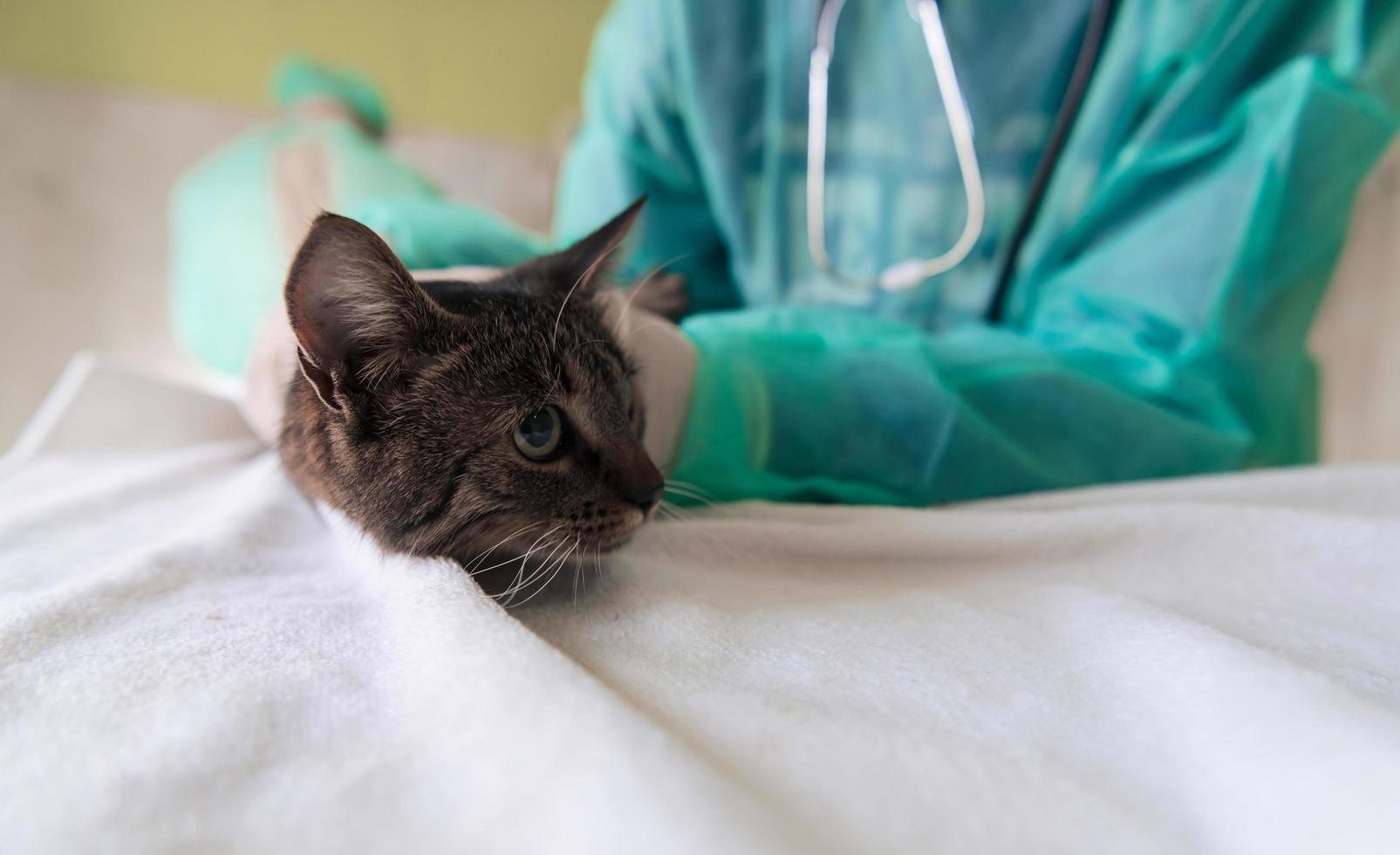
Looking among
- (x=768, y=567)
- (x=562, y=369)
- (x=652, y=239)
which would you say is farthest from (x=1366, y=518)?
(x=652, y=239)

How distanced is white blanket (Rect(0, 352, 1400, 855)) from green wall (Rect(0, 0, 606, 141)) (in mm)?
1361

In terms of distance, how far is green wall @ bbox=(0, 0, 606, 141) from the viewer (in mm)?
1441

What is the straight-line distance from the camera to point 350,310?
1.55 ft

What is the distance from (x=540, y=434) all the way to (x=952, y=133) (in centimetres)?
80

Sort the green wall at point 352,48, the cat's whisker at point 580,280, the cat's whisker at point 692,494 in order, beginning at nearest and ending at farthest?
the cat's whisker at point 580,280 < the cat's whisker at point 692,494 < the green wall at point 352,48

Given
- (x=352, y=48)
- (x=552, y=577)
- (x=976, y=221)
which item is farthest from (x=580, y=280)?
(x=352, y=48)

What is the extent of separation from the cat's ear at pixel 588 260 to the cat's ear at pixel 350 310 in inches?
5.9

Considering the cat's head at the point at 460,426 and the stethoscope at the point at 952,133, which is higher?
the stethoscope at the point at 952,133

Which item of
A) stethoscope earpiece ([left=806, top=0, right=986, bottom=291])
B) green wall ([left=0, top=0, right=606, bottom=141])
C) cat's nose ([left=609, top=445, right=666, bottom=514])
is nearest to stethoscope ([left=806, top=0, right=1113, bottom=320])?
stethoscope earpiece ([left=806, top=0, right=986, bottom=291])

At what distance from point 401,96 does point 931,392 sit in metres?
1.65

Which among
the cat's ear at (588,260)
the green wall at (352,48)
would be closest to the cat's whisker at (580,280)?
the cat's ear at (588,260)

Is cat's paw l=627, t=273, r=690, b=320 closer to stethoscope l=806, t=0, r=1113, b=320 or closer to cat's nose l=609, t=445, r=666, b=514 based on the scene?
stethoscope l=806, t=0, r=1113, b=320

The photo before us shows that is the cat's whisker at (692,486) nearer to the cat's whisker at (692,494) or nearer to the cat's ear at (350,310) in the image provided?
the cat's whisker at (692,494)

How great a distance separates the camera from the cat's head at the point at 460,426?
0.48m
